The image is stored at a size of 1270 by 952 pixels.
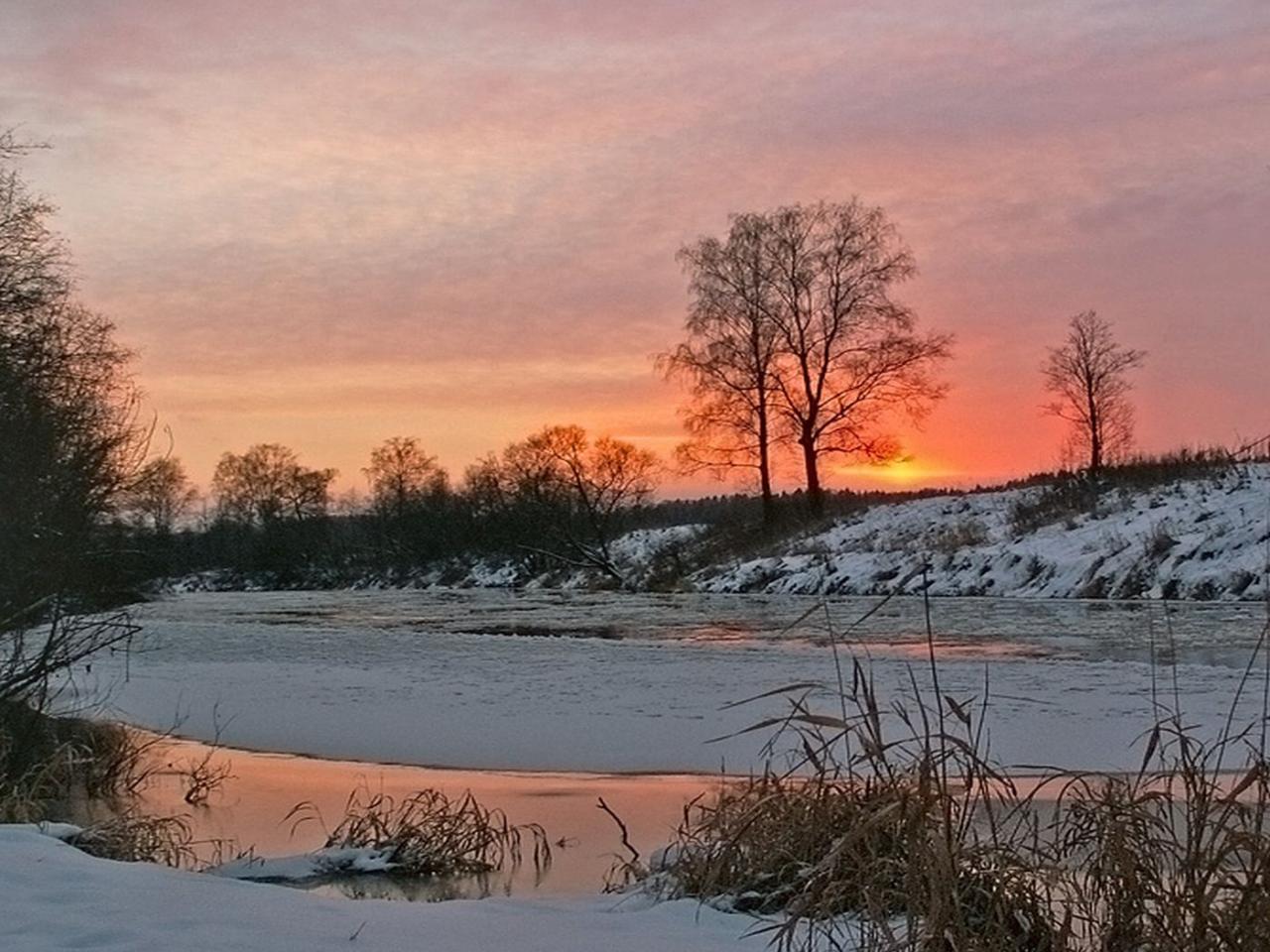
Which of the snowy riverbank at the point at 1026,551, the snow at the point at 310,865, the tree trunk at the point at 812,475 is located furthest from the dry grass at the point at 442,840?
the tree trunk at the point at 812,475

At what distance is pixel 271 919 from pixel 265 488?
98.9 metres

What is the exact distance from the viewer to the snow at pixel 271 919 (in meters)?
3.17

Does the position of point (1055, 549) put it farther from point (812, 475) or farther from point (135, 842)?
point (135, 842)

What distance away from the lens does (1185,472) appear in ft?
71.8

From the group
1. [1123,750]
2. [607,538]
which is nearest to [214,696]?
[1123,750]

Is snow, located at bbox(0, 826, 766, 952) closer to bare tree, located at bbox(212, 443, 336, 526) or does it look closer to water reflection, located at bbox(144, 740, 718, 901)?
water reflection, located at bbox(144, 740, 718, 901)

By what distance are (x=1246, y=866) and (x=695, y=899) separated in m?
1.71

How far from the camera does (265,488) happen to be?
9800 centimetres

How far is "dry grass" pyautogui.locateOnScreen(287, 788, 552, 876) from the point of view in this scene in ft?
16.2

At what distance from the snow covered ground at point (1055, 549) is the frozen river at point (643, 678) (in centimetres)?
112

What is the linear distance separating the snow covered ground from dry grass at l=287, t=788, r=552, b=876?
7769mm

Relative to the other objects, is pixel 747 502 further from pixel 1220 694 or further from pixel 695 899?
pixel 695 899

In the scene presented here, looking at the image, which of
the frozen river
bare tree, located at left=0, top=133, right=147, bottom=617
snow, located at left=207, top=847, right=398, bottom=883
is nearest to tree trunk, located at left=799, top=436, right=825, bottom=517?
the frozen river

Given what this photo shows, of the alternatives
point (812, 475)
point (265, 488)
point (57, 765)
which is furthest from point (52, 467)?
point (265, 488)
